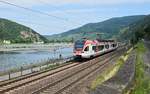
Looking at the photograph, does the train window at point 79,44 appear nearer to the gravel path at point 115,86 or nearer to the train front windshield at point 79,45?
the train front windshield at point 79,45

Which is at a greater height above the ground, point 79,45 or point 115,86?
point 79,45

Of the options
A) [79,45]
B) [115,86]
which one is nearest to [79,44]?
[79,45]

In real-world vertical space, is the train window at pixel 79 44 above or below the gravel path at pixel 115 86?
above

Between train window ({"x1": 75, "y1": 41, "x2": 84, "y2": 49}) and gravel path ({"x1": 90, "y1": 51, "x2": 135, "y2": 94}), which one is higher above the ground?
train window ({"x1": 75, "y1": 41, "x2": 84, "y2": 49})

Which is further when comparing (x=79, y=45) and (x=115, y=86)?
(x=79, y=45)

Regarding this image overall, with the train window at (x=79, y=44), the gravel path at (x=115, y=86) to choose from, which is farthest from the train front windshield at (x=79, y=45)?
the gravel path at (x=115, y=86)

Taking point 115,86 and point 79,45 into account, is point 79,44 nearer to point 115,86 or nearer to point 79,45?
point 79,45

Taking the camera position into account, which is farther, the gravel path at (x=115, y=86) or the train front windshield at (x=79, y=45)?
the train front windshield at (x=79, y=45)

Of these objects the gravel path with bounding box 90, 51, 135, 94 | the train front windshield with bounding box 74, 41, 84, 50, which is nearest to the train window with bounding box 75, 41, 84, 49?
the train front windshield with bounding box 74, 41, 84, 50

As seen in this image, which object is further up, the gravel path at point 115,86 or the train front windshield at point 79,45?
the train front windshield at point 79,45

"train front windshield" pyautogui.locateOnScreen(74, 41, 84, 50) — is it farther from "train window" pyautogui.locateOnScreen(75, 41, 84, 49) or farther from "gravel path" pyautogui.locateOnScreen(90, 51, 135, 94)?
"gravel path" pyautogui.locateOnScreen(90, 51, 135, 94)

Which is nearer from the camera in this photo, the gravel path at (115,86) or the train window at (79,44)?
the gravel path at (115,86)

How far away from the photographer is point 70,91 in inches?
1187

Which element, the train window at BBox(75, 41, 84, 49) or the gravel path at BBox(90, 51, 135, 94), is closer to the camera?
the gravel path at BBox(90, 51, 135, 94)
